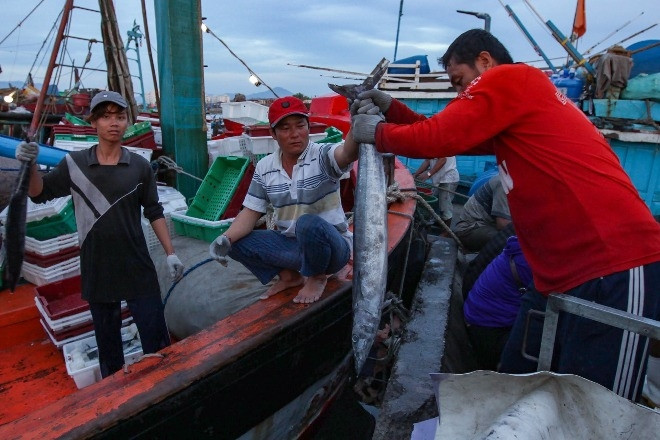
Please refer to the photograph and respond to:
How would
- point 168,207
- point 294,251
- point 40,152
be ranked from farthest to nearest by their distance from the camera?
point 168,207 → point 40,152 → point 294,251

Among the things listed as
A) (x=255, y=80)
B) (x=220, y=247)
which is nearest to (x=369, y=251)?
(x=220, y=247)

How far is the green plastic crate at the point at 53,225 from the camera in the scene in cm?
345

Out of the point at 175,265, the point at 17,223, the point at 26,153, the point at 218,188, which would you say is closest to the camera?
the point at 26,153

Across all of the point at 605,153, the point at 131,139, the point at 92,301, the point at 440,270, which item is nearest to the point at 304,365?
the point at 92,301

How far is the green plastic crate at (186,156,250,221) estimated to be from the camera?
439 cm

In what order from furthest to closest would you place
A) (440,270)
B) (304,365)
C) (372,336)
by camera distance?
1. (440,270)
2. (304,365)
3. (372,336)

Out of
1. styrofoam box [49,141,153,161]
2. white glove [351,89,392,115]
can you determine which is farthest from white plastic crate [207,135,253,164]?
white glove [351,89,392,115]

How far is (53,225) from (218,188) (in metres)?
1.59

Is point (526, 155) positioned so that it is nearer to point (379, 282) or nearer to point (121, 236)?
point (379, 282)

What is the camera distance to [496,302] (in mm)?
3625

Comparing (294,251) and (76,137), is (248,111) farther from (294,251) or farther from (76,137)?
(294,251)

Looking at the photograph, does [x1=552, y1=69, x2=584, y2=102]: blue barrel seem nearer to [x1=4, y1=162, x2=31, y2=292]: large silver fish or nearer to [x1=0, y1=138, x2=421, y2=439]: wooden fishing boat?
[x1=0, y1=138, x2=421, y2=439]: wooden fishing boat

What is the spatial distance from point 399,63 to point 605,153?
38.9 ft

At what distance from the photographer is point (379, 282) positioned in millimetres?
2445
